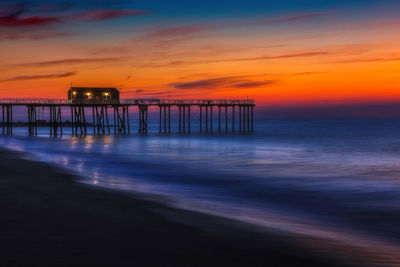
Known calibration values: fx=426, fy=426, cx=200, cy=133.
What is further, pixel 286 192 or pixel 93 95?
pixel 93 95

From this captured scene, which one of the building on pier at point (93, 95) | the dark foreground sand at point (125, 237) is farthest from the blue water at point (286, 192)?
the building on pier at point (93, 95)

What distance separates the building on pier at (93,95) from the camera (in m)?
48.8

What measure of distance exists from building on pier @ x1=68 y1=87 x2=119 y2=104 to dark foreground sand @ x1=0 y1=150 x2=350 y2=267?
135ft

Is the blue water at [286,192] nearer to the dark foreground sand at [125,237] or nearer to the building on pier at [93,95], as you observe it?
the dark foreground sand at [125,237]

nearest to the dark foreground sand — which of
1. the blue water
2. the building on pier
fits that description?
the blue water

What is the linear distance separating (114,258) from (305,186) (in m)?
9.16

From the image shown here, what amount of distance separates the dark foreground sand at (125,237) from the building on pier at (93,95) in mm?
41068

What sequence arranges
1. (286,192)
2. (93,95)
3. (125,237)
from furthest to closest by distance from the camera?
1. (93,95)
2. (286,192)
3. (125,237)

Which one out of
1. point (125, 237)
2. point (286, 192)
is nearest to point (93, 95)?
point (286, 192)

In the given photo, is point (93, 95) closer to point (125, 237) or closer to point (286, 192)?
point (286, 192)

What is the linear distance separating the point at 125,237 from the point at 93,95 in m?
45.6

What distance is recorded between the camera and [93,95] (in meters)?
49.7

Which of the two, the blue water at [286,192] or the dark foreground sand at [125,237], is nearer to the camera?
the dark foreground sand at [125,237]

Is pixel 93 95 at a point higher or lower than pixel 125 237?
higher
